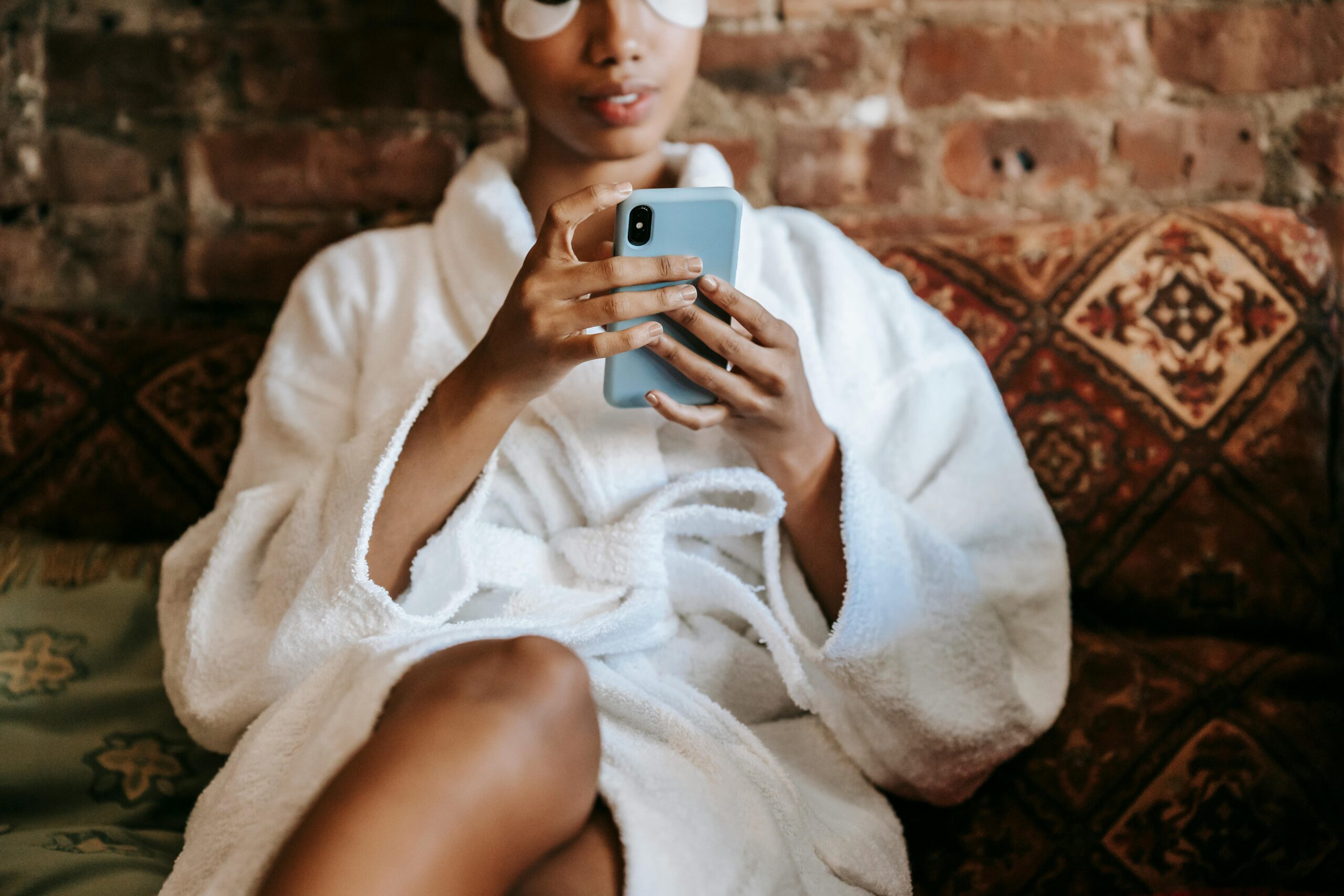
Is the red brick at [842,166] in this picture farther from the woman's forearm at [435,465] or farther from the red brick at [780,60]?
the woman's forearm at [435,465]

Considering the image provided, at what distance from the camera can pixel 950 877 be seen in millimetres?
786

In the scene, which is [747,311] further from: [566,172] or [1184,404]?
[1184,404]

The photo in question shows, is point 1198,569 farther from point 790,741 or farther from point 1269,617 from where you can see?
point 790,741

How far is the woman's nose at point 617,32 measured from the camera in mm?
859

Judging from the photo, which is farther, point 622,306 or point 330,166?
point 330,166

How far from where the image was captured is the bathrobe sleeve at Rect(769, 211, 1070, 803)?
0.75 m

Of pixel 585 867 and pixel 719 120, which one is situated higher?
pixel 719 120

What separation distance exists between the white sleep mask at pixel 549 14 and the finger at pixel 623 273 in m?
0.32

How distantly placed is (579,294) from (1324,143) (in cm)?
93

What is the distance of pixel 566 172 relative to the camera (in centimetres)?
97

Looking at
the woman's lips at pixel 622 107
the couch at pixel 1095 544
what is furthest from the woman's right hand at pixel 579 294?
the couch at pixel 1095 544

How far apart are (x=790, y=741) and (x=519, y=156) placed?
645mm

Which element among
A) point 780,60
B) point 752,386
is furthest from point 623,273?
point 780,60

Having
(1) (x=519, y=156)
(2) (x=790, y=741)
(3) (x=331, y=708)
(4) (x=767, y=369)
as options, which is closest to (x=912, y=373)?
(4) (x=767, y=369)
